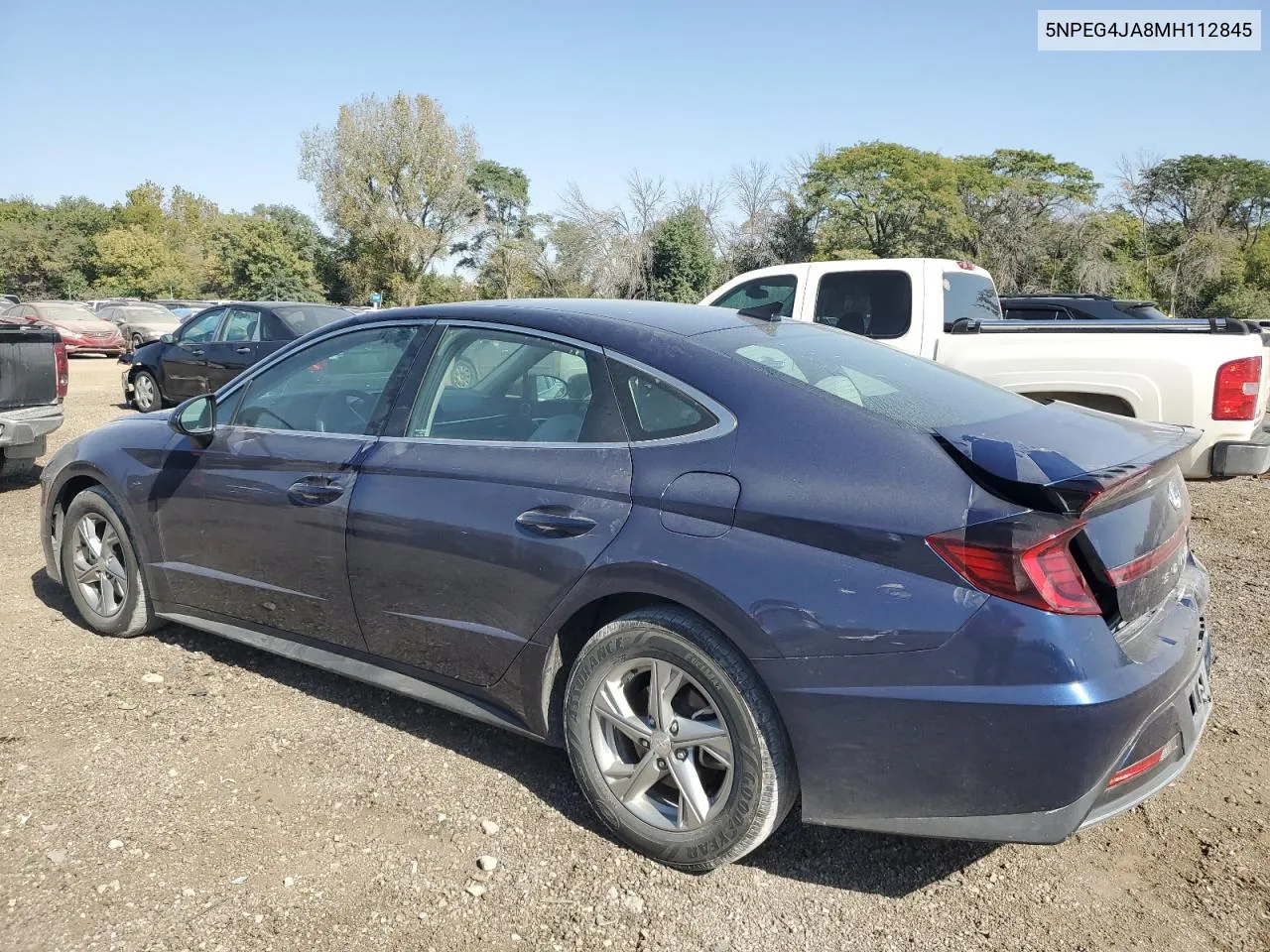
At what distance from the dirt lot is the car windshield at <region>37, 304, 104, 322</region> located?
87.4ft

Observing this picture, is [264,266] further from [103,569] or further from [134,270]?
[103,569]

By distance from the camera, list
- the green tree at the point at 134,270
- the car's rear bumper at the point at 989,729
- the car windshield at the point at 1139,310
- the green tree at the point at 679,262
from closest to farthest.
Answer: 1. the car's rear bumper at the point at 989,729
2. the car windshield at the point at 1139,310
3. the green tree at the point at 679,262
4. the green tree at the point at 134,270

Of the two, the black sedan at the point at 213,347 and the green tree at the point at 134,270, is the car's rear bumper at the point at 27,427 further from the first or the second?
the green tree at the point at 134,270

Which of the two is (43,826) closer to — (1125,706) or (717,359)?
(717,359)

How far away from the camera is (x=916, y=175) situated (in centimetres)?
4472

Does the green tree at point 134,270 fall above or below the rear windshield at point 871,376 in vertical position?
above

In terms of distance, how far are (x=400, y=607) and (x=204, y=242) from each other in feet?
306

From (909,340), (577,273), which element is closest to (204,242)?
(577,273)

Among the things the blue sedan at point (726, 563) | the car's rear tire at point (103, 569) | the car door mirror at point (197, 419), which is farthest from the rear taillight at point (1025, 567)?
the car's rear tire at point (103, 569)

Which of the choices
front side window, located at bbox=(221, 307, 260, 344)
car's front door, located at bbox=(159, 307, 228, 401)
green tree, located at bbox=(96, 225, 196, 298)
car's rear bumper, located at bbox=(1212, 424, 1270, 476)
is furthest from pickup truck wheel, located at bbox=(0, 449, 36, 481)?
green tree, located at bbox=(96, 225, 196, 298)

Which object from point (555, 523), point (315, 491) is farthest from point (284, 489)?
point (555, 523)

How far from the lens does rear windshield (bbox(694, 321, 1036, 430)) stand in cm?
272

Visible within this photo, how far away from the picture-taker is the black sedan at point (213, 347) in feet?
38.5

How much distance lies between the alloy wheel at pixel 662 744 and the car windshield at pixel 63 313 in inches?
1113
